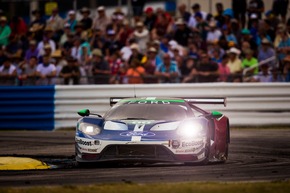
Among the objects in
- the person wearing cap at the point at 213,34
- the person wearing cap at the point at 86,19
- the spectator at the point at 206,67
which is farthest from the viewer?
the person wearing cap at the point at 86,19

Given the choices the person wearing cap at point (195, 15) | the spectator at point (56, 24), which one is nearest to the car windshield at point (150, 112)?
the person wearing cap at point (195, 15)

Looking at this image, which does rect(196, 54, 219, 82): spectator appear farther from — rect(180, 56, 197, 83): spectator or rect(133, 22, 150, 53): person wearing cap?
rect(133, 22, 150, 53): person wearing cap

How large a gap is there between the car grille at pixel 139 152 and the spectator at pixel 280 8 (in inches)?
466

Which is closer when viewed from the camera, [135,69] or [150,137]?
[150,137]

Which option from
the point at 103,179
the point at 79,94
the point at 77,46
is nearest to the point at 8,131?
the point at 79,94

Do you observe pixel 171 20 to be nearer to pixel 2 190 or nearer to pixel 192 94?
pixel 192 94

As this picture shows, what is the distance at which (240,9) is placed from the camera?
23.8 meters

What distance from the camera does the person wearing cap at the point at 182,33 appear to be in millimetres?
23594

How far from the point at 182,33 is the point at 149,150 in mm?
11770

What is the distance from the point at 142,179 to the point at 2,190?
1.96 meters

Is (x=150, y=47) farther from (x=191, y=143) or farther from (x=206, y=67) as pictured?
(x=191, y=143)

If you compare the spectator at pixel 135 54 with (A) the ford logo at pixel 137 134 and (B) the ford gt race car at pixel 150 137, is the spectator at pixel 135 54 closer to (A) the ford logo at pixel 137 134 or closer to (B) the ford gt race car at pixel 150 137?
(B) the ford gt race car at pixel 150 137

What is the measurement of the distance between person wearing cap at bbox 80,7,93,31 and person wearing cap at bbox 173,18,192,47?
285 centimetres

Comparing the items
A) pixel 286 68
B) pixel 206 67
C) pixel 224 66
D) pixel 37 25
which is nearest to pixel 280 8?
pixel 224 66
